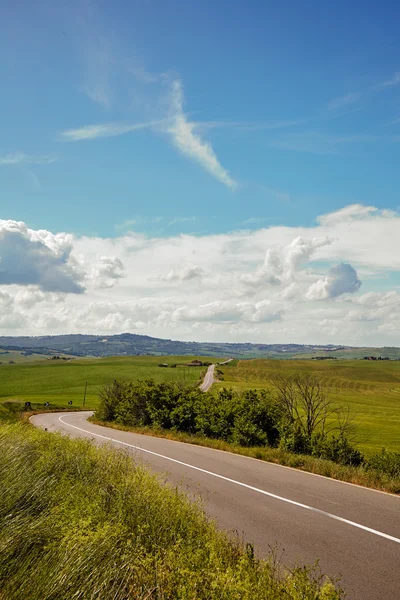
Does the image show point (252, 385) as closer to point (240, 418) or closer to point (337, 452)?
point (240, 418)

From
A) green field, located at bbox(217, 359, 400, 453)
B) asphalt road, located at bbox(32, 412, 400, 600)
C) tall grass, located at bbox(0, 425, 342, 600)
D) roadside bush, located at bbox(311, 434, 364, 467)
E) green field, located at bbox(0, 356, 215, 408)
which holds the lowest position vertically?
green field, located at bbox(0, 356, 215, 408)

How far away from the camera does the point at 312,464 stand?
16.9m

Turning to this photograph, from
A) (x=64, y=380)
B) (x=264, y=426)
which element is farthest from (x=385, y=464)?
(x=64, y=380)

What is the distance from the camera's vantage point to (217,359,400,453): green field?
169 feet

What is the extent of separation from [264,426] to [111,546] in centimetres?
2047

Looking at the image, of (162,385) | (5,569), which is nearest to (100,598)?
(5,569)

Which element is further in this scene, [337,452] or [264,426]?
[264,426]

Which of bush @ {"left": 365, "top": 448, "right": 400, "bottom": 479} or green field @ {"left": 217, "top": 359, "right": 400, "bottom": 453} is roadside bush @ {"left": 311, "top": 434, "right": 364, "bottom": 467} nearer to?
bush @ {"left": 365, "top": 448, "right": 400, "bottom": 479}

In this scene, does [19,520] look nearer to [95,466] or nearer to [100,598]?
[100,598]

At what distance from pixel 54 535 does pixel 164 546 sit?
1553 millimetres

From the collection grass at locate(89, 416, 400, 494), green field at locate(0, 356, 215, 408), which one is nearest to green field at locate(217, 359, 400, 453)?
grass at locate(89, 416, 400, 494)

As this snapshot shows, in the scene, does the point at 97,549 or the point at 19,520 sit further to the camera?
the point at 19,520

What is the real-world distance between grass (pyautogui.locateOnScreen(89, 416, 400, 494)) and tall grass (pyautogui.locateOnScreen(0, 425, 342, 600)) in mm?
7851

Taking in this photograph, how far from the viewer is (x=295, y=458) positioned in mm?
18156
